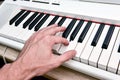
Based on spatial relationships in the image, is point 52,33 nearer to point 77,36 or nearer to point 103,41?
point 77,36

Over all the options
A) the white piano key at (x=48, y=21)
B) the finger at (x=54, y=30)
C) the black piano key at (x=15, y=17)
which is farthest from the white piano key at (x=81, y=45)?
the black piano key at (x=15, y=17)

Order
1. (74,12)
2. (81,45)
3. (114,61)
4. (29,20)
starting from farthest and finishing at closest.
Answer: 1. (29,20)
2. (74,12)
3. (81,45)
4. (114,61)

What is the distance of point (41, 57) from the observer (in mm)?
814

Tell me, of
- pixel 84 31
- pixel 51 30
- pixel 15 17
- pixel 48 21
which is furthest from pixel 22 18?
pixel 84 31

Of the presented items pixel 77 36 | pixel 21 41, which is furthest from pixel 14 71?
pixel 77 36

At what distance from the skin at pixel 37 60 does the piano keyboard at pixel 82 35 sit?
0.05 metres

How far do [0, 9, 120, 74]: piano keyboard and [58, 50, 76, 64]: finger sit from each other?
0.02 metres

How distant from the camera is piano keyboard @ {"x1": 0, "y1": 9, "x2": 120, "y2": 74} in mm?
789

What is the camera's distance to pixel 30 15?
3.79ft

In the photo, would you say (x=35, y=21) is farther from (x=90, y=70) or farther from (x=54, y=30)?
(x=90, y=70)

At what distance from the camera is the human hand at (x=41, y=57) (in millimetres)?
799

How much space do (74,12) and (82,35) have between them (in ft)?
0.52

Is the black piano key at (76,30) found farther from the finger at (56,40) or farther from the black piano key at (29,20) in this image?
the black piano key at (29,20)

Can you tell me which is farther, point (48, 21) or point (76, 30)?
point (48, 21)
